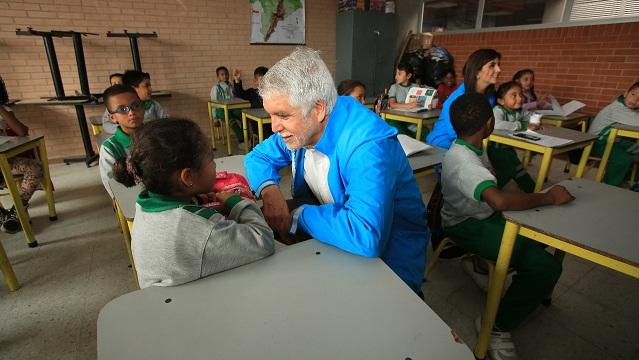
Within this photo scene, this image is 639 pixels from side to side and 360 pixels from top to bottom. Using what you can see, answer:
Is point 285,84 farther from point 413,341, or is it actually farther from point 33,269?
point 33,269

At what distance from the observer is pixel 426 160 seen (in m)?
2.12

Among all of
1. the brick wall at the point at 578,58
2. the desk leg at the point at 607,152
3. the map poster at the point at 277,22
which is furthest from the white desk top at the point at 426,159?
the map poster at the point at 277,22

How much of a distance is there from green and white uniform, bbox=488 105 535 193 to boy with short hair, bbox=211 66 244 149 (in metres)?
3.70

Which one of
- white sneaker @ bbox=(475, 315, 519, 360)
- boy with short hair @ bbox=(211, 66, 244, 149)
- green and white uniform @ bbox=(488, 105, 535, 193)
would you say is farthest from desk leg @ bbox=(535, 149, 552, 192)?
boy with short hair @ bbox=(211, 66, 244, 149)

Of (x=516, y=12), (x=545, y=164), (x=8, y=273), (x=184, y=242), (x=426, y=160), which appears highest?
(x=516, y=12)

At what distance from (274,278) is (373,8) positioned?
703 centimetres

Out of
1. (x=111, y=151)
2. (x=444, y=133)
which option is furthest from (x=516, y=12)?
(x=111, y=151)

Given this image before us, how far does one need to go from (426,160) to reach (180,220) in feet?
5.49

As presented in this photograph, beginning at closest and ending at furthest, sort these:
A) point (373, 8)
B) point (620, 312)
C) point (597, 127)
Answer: point (620, 312) < point (597, 127) < point (373, 8)

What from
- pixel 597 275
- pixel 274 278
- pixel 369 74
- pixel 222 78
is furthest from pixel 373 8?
pixel 274 278

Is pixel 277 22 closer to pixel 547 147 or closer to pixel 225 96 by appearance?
pixel 225 96

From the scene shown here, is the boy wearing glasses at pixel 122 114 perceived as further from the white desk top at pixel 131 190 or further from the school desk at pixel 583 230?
the school desk at pixel 583 230

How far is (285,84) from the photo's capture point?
1039 millimetres

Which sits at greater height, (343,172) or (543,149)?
(343,172)
